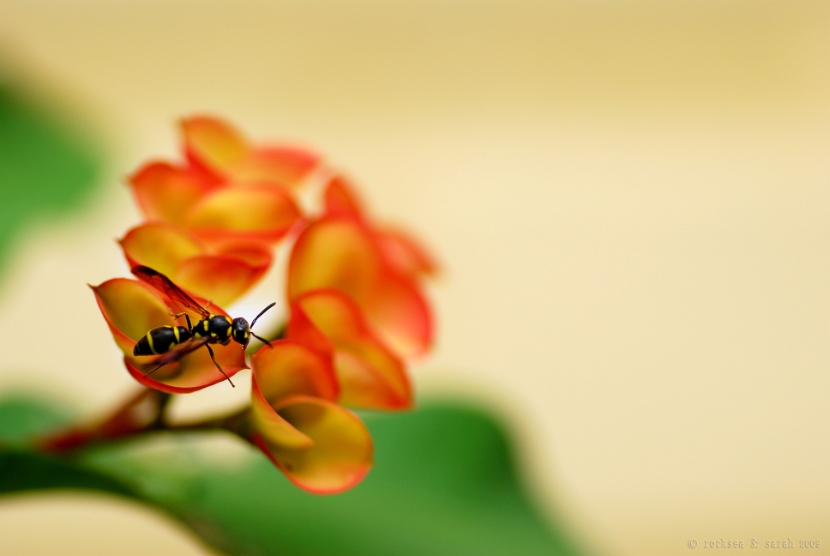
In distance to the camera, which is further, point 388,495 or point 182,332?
point 388,495

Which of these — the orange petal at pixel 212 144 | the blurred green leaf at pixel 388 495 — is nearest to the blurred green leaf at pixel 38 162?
the blurred green leaf at pixel 388 495

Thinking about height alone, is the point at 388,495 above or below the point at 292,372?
below

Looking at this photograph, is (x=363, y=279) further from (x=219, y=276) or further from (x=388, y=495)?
(x=388, y=495)

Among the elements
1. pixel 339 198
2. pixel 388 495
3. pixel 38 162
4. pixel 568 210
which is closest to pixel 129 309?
pixel 339 198

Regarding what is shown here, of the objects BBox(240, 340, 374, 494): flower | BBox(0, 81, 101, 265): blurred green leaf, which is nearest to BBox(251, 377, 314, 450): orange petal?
BBox(240, 340, 374, 494): flower

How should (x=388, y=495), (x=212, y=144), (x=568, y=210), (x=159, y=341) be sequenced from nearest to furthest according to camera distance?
(x=159, y=341)
(x=212, y=144)
(x=388, y=495)
(x=568, y=210)

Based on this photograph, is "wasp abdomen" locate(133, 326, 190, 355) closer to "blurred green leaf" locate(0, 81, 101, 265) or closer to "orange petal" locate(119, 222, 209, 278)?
"orange petal" locate(119, 222, 209, 278)
